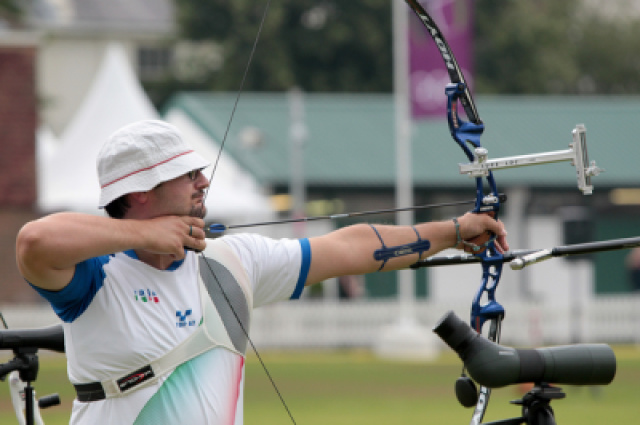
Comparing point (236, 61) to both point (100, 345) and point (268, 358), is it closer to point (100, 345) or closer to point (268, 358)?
point (268, 358)

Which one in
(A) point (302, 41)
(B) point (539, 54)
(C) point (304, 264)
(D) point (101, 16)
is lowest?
(C) point (304, 264)

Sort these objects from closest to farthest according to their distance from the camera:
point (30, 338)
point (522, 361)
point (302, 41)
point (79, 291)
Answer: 1. point (522, 361)
2. point (79, 291)
3. point (30, 338)
4. point (302, 41)

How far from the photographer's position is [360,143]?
23.7 meters

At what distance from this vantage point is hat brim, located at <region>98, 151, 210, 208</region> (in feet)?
8.77

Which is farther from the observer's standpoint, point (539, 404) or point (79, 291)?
point (79, 291)

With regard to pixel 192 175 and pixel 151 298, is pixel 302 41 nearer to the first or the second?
pixel 192 175

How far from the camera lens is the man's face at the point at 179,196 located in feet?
8.93

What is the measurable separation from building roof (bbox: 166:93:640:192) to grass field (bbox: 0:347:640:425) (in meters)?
7.24

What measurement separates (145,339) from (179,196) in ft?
1.23

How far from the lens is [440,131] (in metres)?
24.7

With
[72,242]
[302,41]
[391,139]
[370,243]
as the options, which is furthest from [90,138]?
[302,41]

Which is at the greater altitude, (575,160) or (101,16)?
(101,16)

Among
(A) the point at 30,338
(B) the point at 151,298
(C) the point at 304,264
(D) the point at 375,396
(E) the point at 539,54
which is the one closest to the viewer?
(B) the point at 151,298

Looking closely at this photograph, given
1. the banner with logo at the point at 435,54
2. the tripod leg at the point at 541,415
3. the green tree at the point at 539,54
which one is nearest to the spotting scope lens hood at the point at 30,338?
the tripod leg at the point at 541,415
